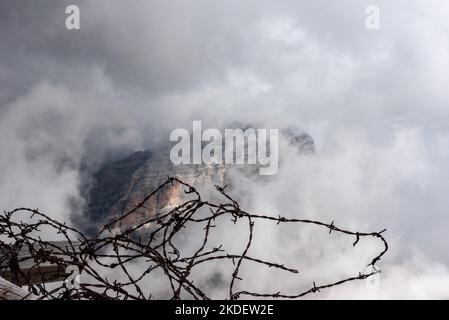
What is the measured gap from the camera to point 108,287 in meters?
2.47

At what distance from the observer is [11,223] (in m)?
3.21
